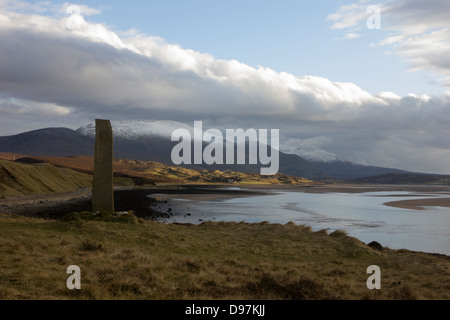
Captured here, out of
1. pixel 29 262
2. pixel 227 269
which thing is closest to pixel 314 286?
pixel 227 269

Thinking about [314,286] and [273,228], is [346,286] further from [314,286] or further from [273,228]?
[273,228]

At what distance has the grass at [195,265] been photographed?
1029 centimetres

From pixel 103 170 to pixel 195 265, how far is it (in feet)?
52.1

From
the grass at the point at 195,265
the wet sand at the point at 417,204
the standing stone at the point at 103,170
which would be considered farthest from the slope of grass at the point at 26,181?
the wet sand at the point at 417,204

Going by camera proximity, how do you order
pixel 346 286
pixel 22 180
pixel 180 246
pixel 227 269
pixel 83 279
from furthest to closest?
pixel 22 180
pixel 180 246
pixel 227 269
pixel 346 286
pixel 83 279

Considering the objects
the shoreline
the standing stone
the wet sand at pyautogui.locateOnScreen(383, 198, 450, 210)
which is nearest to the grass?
the standing stone

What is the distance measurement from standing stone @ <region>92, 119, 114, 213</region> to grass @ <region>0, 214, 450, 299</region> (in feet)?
7.00

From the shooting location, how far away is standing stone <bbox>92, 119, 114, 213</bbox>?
27.2m

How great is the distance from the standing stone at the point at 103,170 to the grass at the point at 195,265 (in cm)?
213

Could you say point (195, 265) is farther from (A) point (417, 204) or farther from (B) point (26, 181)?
(B) point (26, 181)
